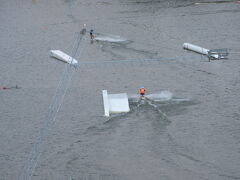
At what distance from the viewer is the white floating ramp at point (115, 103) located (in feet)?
72.7

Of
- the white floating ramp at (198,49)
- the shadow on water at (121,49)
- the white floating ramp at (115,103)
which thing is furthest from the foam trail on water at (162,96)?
the shadow on water at (121,49)

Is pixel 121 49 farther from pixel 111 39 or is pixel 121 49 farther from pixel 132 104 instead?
pixel 132 104

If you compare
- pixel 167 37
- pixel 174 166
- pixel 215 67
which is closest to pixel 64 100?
pixel 174 166

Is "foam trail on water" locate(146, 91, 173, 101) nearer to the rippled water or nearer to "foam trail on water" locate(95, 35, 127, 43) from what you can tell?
the rippled water

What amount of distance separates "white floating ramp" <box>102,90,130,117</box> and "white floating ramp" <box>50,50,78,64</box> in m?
6.67

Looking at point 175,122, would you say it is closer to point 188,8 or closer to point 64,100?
point 64,100

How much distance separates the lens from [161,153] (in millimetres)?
18547

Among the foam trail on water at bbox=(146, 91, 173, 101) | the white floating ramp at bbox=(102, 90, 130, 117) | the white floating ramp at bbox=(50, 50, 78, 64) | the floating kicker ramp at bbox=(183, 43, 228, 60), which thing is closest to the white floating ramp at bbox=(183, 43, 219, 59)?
the floating kicker ramp at bbox=(183, 43, 228, 60)

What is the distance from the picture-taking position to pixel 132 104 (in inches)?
906

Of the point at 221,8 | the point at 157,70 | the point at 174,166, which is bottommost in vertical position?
the point at 174,166

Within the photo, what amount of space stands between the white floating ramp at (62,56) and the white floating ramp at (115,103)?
6.67 meters

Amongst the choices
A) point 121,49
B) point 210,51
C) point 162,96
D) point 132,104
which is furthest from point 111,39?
point 132,104

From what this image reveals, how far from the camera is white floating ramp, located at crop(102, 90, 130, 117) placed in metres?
22.2

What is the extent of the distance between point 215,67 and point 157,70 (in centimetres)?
412
